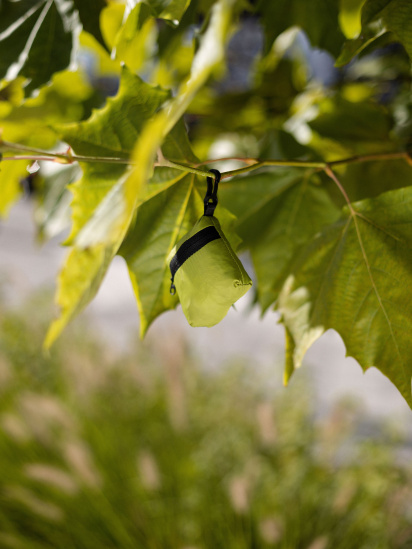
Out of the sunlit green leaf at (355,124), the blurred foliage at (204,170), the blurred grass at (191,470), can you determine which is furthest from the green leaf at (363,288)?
the blurred grass at (191,470)

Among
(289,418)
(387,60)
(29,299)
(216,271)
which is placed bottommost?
(216,271)

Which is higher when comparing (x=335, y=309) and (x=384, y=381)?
(x=384, y=381)

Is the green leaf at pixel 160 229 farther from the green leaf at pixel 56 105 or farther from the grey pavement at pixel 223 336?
the grey pavement at pixel 223 336

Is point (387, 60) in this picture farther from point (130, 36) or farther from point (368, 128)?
point (130, 36)

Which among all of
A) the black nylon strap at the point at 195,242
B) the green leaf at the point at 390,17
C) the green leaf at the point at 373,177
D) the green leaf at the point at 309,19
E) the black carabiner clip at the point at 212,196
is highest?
the green leaf at the point at 309,19

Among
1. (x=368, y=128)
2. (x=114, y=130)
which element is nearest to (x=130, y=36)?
(x=114, y=130)

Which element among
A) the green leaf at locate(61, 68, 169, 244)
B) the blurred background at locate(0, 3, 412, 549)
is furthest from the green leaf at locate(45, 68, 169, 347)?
the blurred background at locate(0, 3, 412, 549)

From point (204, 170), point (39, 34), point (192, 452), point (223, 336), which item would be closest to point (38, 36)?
point (39, 34)
